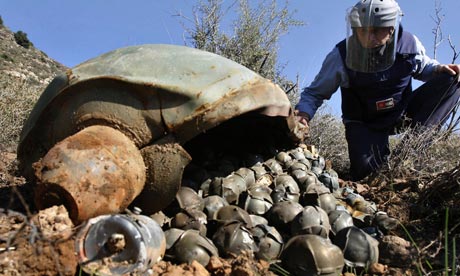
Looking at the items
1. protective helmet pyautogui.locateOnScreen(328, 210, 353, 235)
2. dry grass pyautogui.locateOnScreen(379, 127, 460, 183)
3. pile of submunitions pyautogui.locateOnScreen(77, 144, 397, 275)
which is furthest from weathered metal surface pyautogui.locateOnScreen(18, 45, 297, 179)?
dry grass pyautogui.locateOnScreen(379, 127, 460, 183)

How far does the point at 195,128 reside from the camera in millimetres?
2441

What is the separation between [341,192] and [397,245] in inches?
42.9

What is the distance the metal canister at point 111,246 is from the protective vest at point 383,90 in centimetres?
351

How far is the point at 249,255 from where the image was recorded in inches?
84.0

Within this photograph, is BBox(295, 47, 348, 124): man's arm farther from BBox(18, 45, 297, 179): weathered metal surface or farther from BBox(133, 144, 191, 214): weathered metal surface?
BBox(133, 144, 191, 214): weathered metal surface

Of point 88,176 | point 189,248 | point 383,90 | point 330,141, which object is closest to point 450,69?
point 383,90

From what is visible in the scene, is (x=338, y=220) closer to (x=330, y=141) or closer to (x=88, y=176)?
(x=88, y=176)

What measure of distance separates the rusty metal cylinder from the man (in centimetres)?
244

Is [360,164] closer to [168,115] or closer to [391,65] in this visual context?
[391,65]

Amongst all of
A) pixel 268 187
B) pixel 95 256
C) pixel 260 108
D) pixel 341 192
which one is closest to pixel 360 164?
pixel 341 192

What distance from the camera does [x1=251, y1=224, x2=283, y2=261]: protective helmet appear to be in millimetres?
2279

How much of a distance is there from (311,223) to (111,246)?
1.08 meters

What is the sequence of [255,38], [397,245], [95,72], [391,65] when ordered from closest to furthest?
1. [397,245]
2. [95,72]
3. [391,65]
4. [255,38]

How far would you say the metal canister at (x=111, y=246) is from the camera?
176 centimetres
